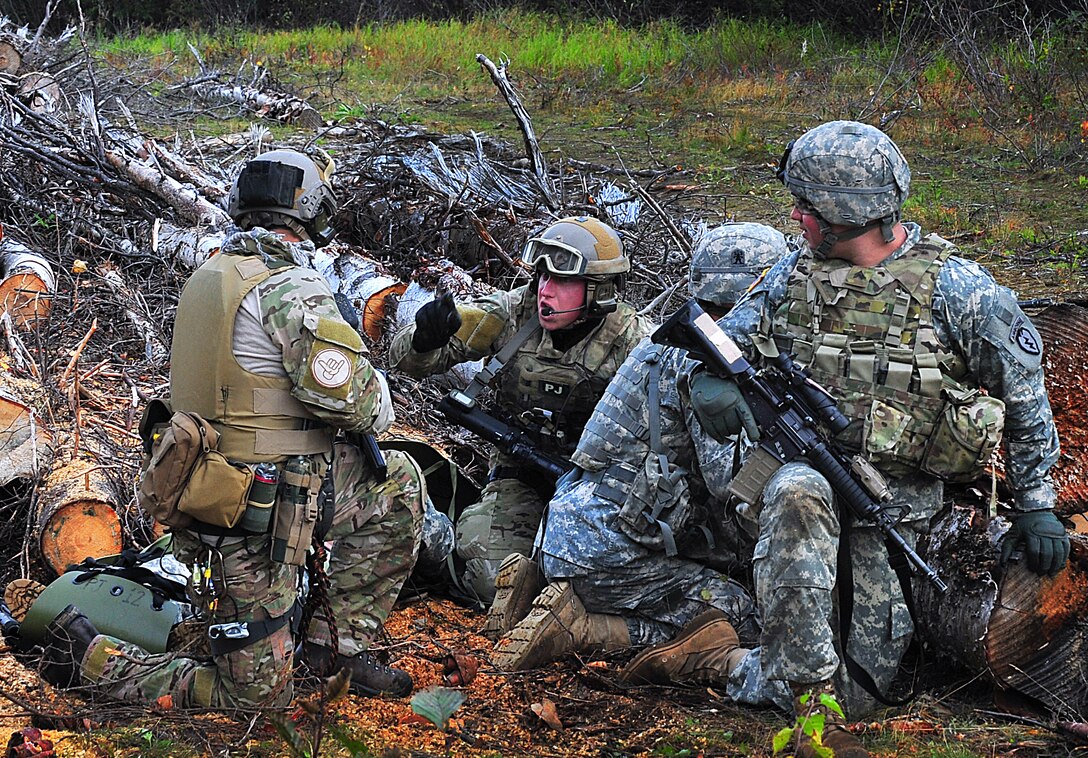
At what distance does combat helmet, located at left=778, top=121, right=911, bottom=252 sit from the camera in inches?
150

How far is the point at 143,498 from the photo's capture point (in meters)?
3.65

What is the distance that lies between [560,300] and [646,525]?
1102mm

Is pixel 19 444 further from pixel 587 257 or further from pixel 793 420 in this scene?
pixel 793 420

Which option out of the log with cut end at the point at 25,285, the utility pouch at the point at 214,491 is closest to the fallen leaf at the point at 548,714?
the utility pouch at the point at 214,491

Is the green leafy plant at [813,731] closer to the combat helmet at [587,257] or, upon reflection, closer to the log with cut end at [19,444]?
the combat helmet at [587,257]

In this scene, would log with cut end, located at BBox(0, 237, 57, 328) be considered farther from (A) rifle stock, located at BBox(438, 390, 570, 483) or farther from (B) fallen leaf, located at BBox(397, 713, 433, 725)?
(B) fallen leaf, located at BBox(397, 713, 433, 725)

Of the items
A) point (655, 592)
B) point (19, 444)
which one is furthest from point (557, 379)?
point (19, 444)

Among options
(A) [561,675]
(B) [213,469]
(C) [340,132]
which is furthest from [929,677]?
(C) [340,132]

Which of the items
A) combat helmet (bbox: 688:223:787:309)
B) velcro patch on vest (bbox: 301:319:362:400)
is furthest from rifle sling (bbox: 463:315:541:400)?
velcro patch on vest (bbox: 301:319:362:400)

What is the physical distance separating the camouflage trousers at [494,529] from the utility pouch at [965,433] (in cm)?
190

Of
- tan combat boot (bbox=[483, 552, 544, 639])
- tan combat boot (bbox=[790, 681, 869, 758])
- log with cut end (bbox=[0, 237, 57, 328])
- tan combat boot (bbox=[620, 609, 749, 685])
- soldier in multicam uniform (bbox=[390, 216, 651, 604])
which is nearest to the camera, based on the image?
tan combat boot (bbox=[790, 681, 869, 758])

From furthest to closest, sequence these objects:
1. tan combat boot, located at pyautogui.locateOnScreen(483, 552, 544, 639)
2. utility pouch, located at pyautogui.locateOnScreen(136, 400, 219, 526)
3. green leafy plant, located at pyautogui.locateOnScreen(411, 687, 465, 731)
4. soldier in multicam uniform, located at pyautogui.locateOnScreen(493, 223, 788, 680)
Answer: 1. tan combat boot, located at pyautogui.locateOnScreen(483, 552, 544, 639)
2. soldier in multicam uniform, located at pyautogui.locateOnScreen(493, 223, 788, 680)
3. utility pouch, located at pyautogui.locateOnScreen(136, 400, 219, 526)
4. green leafy plant, located at pyautogui.locateOnScreen(411, 687, 465, 731)

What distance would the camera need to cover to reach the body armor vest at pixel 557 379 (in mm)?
5141

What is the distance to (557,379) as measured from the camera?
16.9ft
